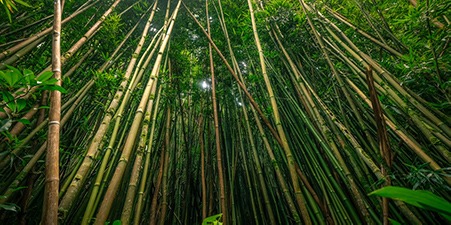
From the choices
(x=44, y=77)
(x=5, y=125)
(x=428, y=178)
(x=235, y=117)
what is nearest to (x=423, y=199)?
(x=428, y=178)

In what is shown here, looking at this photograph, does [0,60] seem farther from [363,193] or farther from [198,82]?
[363,193]

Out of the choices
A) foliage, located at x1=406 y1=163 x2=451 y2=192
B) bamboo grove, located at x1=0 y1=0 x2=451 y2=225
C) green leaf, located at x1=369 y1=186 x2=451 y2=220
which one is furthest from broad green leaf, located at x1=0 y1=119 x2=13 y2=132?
foliage, located at x1=406 y1=163 x2=451 y2=192

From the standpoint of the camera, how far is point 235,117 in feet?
7.93

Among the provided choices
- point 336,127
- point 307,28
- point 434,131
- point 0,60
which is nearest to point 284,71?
point 307,28

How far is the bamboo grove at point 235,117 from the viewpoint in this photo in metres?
0.94

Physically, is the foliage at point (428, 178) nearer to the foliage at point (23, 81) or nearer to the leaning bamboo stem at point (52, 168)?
the leaning bamboo stem at point (52, 168)

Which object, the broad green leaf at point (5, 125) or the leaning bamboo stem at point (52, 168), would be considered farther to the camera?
the broad green leaf at point (5, 125)

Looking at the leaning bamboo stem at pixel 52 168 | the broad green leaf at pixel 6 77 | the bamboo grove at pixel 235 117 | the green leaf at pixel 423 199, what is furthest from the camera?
the bamboo grove at pixel 235 117

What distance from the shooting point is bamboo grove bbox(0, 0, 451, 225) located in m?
0.94

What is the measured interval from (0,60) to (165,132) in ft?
3.73

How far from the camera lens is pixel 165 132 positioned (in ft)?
6.60

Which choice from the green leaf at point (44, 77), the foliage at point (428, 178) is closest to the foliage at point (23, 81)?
the green leaf at point (44, 77)

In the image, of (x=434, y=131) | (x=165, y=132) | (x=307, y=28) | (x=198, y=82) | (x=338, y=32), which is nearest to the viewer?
(x=434, y=131)

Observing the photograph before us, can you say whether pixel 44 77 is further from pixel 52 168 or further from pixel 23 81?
pixel 52 168
